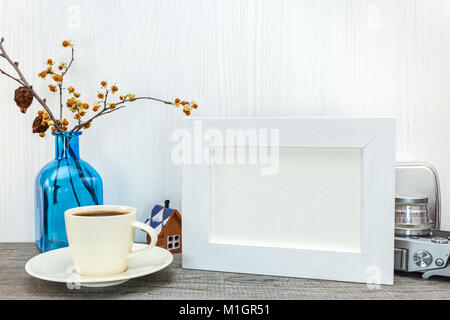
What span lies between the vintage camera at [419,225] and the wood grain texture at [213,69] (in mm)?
37

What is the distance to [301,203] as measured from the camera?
72 centimetres

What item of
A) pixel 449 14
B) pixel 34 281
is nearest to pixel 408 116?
pixel 449 14

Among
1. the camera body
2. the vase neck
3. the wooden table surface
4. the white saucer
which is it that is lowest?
the wooden table surface

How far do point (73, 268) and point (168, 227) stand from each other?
209 millimetres

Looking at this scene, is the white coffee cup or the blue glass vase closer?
the white coffee cup

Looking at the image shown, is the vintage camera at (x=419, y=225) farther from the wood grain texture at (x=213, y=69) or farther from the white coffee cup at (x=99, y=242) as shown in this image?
the white coffee cup at (x=99, y=242)

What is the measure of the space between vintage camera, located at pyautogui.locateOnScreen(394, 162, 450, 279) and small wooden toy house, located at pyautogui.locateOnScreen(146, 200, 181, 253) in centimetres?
43

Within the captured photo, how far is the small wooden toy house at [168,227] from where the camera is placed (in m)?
0.84

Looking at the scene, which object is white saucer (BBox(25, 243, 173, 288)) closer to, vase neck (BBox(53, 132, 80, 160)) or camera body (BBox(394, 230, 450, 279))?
vase neck (BBox(53, 132, 80, 160))

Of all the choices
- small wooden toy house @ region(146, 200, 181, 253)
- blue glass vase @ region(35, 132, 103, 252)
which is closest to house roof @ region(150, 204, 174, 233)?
small wooden toy house @ region(146, 200, 181, 253)

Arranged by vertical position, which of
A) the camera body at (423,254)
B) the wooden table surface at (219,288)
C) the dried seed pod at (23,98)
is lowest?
the wooden table surface at (219,288)

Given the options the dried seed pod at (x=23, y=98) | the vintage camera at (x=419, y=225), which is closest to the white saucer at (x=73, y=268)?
the dried seed pod at (x=23, y=98)

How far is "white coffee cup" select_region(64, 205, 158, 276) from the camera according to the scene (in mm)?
646

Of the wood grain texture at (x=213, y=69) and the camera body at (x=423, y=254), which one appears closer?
the camera body at (x=423, y=254)
